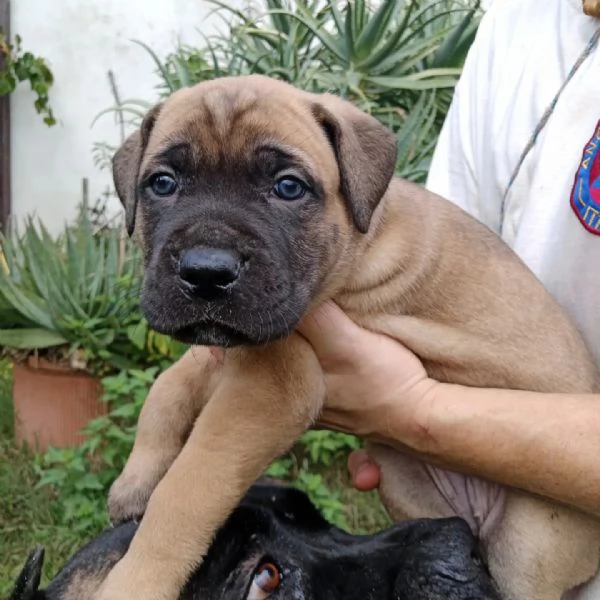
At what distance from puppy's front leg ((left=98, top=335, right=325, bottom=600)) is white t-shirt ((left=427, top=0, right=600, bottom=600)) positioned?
80 cm

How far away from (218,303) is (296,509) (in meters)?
0.70

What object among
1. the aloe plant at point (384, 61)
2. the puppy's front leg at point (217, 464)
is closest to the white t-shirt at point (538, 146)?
the puppy's front leg at point (217, 464)

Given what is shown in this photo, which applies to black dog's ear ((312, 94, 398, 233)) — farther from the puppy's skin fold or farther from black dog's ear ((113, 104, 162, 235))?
black dog's ear ((113, 104, 162, 235))

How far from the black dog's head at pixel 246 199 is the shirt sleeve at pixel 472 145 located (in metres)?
0.52

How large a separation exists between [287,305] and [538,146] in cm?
96

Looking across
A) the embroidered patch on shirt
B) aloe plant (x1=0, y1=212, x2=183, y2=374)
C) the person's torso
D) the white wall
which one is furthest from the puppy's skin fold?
the white wall

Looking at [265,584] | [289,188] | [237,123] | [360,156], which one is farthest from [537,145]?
[265,584]

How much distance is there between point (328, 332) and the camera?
2336 millimetres

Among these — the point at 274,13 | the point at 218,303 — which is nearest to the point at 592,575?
the point at 218,303

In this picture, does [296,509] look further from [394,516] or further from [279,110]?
[279,110]

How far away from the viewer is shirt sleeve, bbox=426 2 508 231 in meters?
2.82

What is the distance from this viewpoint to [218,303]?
1955 millimetres

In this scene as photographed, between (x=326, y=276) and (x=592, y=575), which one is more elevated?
(x=326, y=276)

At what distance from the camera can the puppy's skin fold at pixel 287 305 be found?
2045 millimetres
